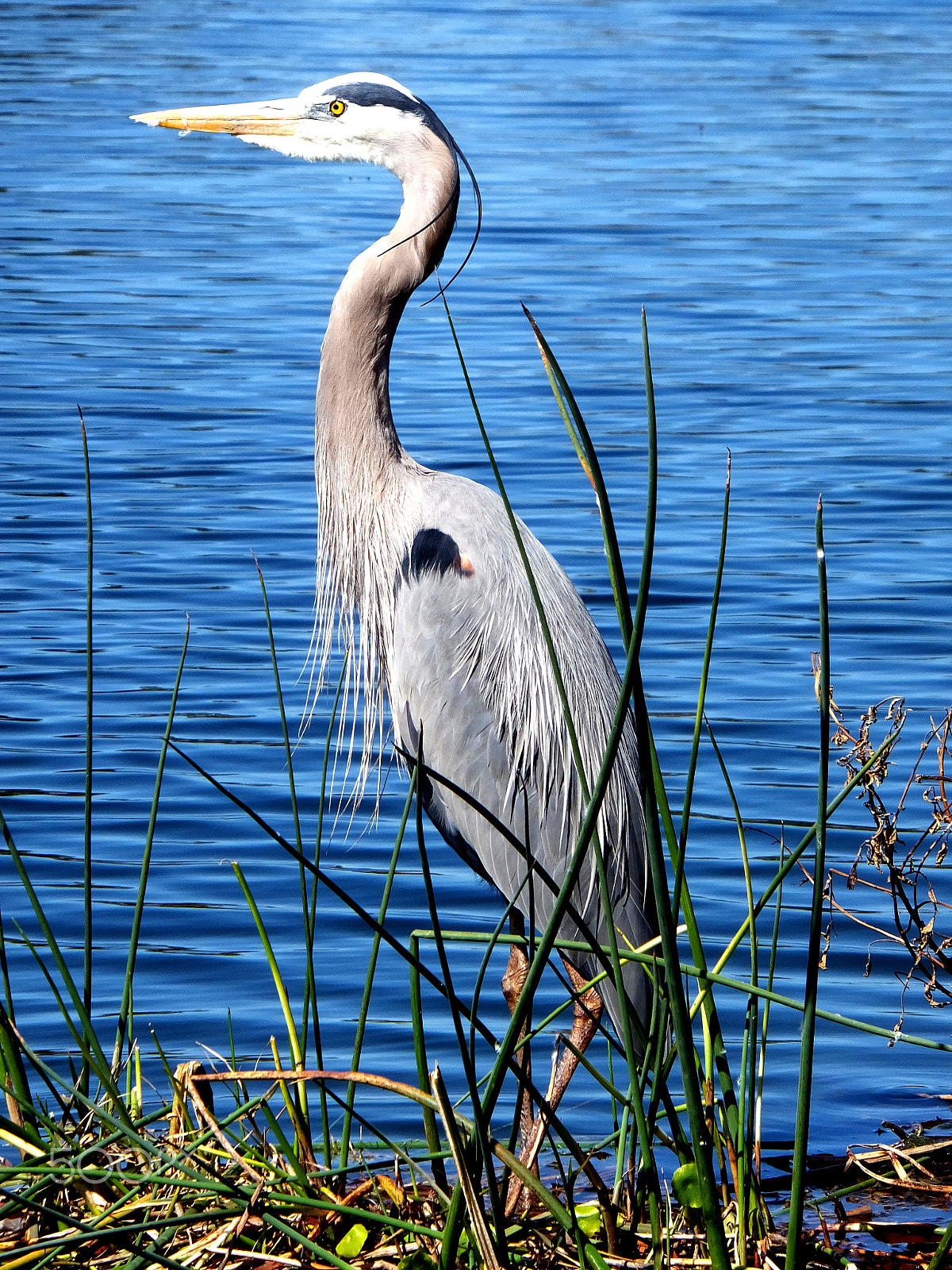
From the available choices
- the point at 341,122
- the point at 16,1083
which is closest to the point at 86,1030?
the point at 16,1083

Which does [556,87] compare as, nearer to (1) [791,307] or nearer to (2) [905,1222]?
(1) [791,307]

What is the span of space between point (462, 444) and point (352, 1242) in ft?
22.3

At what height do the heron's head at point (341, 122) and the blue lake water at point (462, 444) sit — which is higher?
the heron's head at point (341, 122)

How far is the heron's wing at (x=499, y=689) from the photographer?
14.4ft

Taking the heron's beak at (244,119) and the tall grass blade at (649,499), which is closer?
the tall grass blade at (649,499)

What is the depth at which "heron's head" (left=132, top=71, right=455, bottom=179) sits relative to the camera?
470cm

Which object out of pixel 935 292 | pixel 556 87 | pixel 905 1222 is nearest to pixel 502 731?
pixel 905 1222

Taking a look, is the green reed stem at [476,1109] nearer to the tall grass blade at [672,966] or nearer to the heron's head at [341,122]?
the tall grass blade at [672,966]

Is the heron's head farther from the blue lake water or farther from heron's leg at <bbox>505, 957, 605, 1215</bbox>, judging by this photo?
heron's leg at <bbox>505, 957, 605, 1215</bbox>

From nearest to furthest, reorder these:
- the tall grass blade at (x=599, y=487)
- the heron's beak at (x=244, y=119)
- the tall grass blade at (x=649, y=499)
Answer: the tall grass blade at (x=649, y=499) < the tall grass blade at (x=599, y=487) < the heron's beak at (x=244, y=119)

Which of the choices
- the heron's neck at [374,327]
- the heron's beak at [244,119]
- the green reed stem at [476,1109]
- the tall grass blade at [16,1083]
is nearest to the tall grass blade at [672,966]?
the green reed stem at [476,1109]

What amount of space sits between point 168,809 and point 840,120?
49.2ft

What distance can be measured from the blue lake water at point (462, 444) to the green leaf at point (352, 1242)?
143 cm

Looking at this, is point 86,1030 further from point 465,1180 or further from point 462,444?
point 462,444
